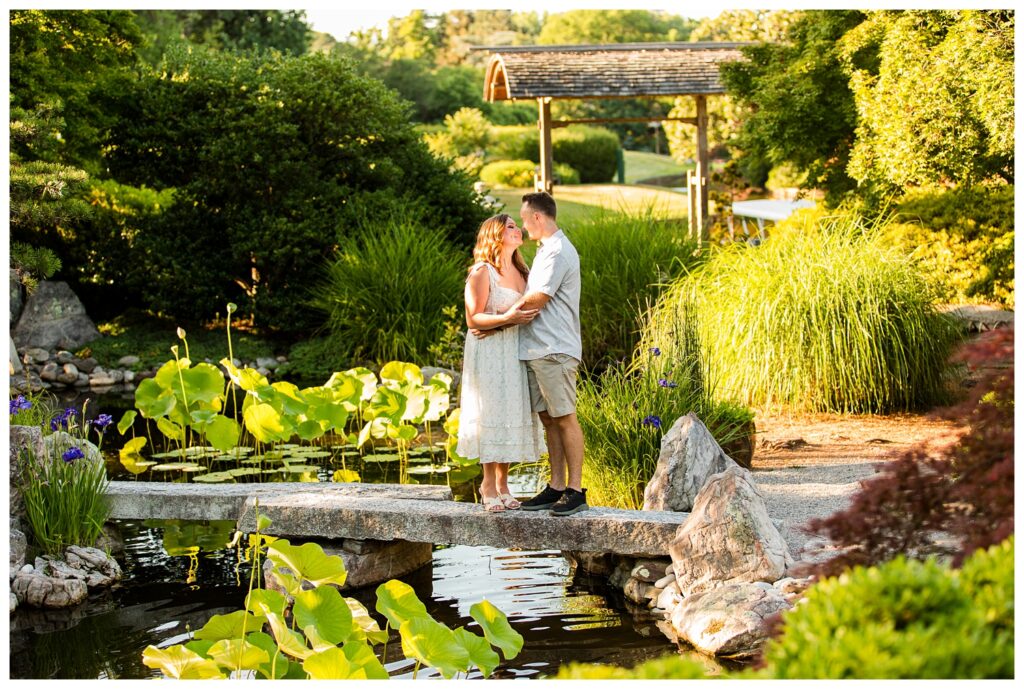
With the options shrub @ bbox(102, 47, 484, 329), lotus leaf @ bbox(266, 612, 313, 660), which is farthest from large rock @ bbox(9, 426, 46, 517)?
shrub @ bbox(102, 47, 484, 329)

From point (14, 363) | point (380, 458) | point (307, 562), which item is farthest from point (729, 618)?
point (14, 363)

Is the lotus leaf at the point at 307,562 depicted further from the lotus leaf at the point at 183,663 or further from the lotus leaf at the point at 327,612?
the lotus leaf at the point at 183,663

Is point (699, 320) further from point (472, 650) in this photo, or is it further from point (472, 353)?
point (472, 650)

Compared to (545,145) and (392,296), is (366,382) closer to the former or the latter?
(392,296)

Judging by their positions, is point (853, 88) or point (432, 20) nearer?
point (853, 88)

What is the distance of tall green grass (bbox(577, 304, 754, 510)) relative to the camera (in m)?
6.64

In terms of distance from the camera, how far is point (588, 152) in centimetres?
2953

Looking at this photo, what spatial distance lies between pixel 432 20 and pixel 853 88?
152 feet

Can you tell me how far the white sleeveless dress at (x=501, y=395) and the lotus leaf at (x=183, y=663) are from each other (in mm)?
1698

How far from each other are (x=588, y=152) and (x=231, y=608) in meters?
25.0

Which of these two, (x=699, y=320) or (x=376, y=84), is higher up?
(x=376, y=84)

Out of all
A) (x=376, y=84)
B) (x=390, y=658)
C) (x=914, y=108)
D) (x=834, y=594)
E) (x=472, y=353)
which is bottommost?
(x=390, y=658)
